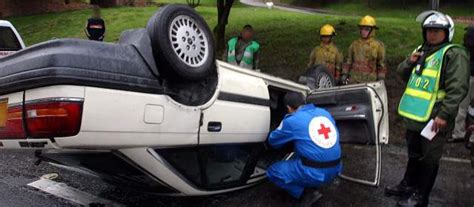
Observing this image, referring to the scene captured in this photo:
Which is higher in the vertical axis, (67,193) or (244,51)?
(244,51)

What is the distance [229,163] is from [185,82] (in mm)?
1084

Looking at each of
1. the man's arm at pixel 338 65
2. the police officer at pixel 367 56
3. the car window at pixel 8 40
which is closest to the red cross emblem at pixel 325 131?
the police officer at pixel 367 56

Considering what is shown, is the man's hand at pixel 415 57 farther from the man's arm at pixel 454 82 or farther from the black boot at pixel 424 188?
the black boot at pixel 424 188

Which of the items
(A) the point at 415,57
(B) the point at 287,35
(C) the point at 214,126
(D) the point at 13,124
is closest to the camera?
(D) the point at 13,124

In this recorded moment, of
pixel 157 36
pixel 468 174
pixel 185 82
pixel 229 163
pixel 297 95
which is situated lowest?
pixel 468 174

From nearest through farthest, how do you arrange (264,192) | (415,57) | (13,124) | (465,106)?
(13,124)
(415,57)
(264,192)
(465,106)

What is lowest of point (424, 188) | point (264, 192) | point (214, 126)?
point (264, 192)

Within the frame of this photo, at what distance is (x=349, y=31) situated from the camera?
12.5 metres

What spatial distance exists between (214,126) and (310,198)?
1197mm

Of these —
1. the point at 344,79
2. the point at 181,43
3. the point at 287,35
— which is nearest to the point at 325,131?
the point at 181,43

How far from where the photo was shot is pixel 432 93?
410 centimetres

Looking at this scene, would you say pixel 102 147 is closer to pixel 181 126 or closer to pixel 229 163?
pixel 181 126

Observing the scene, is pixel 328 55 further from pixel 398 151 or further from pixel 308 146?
pixel 308 146

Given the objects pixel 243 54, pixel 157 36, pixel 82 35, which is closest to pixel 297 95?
pixel 157 36
